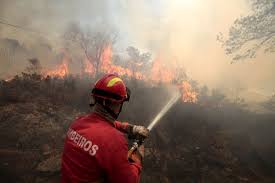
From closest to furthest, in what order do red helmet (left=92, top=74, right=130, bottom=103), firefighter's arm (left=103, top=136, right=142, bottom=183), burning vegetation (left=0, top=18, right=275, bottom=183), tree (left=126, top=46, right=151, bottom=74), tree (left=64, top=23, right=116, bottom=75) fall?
firefighter's arm (left=103, top=136, right=142, bottom=183) → red helmet (left=92, top=74, right=130, bottom=103) → burning vegetation (left=0, top=18, right=275, bottom=183) → tree (left=64, top=23, right=116, bottom=75) → tree (left=126, top=46, right=151, bottom=74)

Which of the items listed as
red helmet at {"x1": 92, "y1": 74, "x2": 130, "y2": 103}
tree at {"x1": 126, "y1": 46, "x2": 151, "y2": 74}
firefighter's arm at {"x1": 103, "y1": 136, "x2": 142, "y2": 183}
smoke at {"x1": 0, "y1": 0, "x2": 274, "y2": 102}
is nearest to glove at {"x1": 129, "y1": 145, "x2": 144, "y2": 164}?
firefighter's arm at {"x1": 103, "y1": 136, "x2": 142, "y2": 183}

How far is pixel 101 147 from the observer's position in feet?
6.64

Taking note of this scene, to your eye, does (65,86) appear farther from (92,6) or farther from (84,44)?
(92,6)

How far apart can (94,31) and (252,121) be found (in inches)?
553

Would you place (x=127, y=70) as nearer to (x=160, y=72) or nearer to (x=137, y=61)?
(x=137, y=61)

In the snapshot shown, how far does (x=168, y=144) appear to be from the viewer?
9.07 meters

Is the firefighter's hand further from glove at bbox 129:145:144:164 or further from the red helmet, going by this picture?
the red helmet

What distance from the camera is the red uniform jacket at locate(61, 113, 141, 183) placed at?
2.02 metres

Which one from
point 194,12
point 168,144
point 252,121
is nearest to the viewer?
point 168,144

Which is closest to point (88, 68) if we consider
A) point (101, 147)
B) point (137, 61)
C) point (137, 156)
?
point (137, 61)

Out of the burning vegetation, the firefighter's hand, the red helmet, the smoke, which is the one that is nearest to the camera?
the red helmet

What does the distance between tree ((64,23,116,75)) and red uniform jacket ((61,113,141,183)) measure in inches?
692

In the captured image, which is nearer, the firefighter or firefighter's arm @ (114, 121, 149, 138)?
the firefighter

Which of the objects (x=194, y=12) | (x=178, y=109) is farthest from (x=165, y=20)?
(x=178, y=109)
